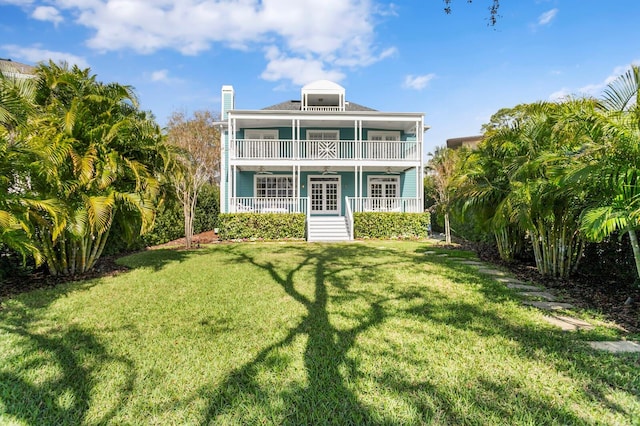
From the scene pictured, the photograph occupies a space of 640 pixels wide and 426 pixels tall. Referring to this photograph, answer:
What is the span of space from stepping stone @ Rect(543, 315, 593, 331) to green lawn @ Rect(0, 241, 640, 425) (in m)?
0.14

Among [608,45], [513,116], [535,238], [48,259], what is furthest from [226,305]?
[608,45]

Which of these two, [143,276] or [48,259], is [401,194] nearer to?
[143,276]

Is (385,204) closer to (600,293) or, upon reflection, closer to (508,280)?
(508,280)

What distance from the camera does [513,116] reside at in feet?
23.0

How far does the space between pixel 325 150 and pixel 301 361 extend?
14178 millimetres

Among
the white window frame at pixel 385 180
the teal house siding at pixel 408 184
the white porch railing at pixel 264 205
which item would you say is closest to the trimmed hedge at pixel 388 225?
the white porch railing at pixel 264 205

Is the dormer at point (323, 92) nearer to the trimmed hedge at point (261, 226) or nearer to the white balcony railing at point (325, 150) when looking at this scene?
the white balcony railing at point (325, 150)

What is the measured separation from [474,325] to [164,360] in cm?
334

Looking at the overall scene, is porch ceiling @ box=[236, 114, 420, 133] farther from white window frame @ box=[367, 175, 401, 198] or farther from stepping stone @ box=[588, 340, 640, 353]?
stepping stone @ box=[588, 340, 640, 353]

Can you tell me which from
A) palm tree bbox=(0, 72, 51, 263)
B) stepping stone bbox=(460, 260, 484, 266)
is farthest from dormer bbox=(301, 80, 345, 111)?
palm tree bbox=(0, 72, 51, 263)

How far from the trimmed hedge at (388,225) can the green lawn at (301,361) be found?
9.15 meters

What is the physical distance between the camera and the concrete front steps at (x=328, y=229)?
14.5m

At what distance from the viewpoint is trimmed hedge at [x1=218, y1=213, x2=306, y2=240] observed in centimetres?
1399

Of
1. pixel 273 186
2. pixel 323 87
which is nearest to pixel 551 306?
pixel 273 186
